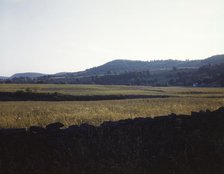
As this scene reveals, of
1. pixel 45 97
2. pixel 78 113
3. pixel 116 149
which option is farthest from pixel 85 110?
pixel 45 97

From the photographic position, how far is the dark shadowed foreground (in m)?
9.77

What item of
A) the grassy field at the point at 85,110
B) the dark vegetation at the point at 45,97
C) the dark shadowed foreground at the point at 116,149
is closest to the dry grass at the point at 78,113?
the grassy field at the point at 85,110

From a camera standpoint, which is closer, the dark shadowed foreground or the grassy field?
the dark shadowed foreground

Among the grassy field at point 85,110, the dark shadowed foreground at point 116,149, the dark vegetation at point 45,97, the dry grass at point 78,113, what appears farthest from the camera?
the dark vegetation at point 45,97

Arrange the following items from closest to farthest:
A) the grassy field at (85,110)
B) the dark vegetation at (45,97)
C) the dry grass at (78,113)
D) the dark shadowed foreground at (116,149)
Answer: the dark shadowed foreground at (116,149) → the dry grass at (78,113) → the grassy field at (85,110) → the dark vegetation at (45,97)

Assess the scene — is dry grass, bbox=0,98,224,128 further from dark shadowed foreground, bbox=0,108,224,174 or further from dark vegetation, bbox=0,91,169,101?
dark vegetation, bbox=0,91,169,101

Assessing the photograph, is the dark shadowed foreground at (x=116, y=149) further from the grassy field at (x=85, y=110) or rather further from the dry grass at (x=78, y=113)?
the grassy field at (x=85, y=110)

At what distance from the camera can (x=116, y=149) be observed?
1061cm

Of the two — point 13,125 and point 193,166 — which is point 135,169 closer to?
point 193,166

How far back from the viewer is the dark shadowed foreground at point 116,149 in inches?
385

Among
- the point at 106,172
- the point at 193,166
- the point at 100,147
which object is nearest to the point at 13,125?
the point at 100,147

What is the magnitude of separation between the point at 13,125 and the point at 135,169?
9.04 metres

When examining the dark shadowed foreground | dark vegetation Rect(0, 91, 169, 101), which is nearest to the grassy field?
the dark shadowed foreground

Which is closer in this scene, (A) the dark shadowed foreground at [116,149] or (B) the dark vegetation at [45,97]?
(A) the dark shadowed foreground at [116,149]
